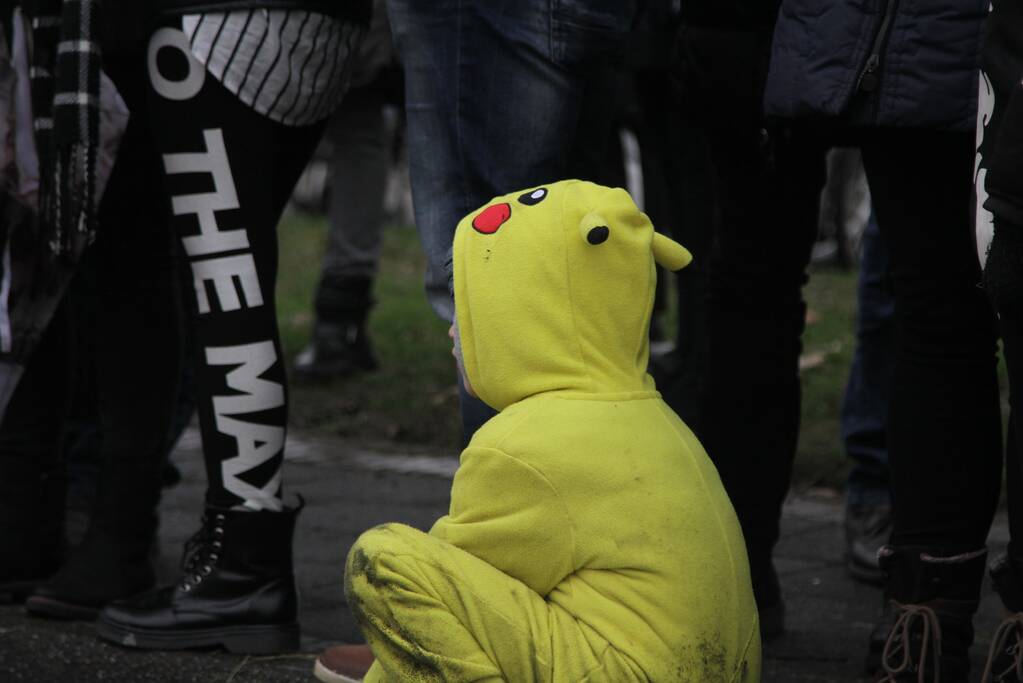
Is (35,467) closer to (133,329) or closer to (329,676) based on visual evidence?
(133,329)

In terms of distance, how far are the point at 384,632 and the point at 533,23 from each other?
3.13 feet

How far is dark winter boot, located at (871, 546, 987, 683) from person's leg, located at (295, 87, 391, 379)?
10.7 feet

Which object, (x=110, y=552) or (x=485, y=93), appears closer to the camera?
(x=485, y=93)

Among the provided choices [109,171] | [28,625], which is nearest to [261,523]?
[28,625]

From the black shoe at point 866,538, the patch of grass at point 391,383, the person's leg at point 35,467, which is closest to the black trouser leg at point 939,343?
the black shoe at point 866,538

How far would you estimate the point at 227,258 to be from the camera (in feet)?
8.32

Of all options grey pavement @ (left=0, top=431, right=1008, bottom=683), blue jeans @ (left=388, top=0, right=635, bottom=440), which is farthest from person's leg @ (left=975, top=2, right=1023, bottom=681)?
grey pavement @ (left=0, top=431, right=1008, bottom=683)

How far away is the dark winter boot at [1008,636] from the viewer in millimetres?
2031

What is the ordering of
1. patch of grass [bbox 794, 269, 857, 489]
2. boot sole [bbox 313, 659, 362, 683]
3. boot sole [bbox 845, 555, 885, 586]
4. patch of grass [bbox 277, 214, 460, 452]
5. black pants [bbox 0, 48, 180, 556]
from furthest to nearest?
patch of grass [bbox 277, 214, 460, 452]
patch of grass [bbox 794, 269, 857, 489]
boot sole [bbox 845, 555, 885, 586]
black pants [bbox 0, 48, 180, 556]
boot sole [bbox 313, 659, 362, 683]

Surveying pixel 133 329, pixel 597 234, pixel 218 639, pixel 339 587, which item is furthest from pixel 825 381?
pixel 597 234

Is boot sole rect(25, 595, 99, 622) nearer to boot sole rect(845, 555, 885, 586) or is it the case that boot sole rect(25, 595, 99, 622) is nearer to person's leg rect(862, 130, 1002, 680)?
person's leg rect(862, 130, 1002, 680)

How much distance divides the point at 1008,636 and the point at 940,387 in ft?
1.17

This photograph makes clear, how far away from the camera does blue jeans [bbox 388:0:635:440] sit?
2.31m

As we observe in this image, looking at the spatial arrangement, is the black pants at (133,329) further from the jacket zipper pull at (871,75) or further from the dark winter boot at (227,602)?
the jacket zipper pull at (871,75)
